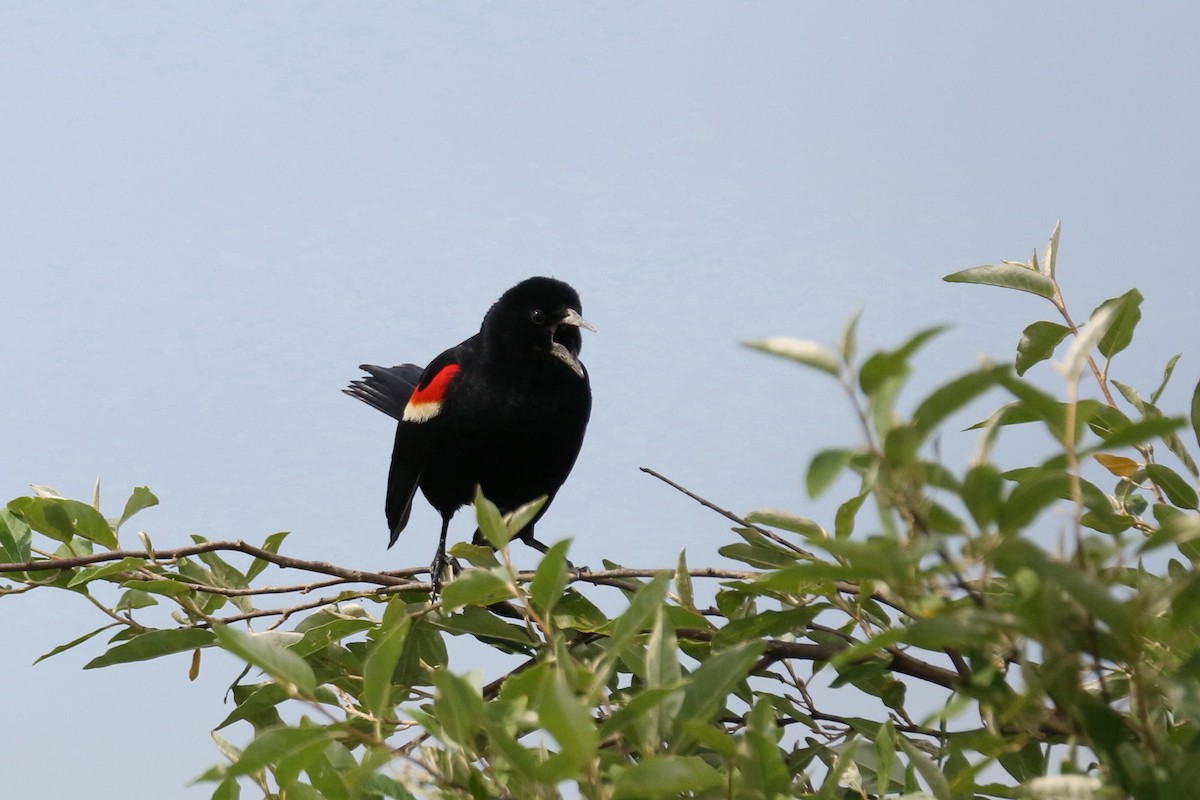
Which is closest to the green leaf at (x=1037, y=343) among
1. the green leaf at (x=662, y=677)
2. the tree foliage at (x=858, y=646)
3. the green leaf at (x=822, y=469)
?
the tree foliage at (x=858, y=646)

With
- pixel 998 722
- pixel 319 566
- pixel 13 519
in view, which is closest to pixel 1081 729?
pixel 998 722

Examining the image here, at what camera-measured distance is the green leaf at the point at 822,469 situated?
1076 mm

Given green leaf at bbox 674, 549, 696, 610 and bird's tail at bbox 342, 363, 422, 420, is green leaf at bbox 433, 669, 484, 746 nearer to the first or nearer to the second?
green leaf at bbox 674, 549, 696, 610

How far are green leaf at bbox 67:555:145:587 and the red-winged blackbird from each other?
68.2 inches

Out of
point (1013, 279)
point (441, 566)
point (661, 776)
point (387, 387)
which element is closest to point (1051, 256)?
point (1013, 279)

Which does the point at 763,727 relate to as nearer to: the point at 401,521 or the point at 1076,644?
the point at 1076,644

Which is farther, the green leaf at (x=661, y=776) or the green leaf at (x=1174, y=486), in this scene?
the green leaf at (x=1174, y=486)

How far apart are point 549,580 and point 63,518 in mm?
1434

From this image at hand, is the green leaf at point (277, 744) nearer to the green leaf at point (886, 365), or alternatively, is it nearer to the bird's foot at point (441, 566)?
the green leaf at point (886, 365)

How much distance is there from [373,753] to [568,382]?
2889 mm

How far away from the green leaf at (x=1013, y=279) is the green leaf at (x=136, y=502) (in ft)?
5.60

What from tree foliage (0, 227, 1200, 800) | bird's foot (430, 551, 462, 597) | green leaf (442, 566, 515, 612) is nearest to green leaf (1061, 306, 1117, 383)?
tree foliage (0, 227, 1200, 800)

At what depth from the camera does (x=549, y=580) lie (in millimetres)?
1385

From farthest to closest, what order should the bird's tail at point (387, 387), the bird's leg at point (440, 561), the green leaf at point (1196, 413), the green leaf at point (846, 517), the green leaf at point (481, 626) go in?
the bird's tail at point (387, 387)
the bird's leg at point (440, 561)
the green leaf at point (481, 626)
the green leaf at point (1196, 413)
the green leaf at point (846, 517)
